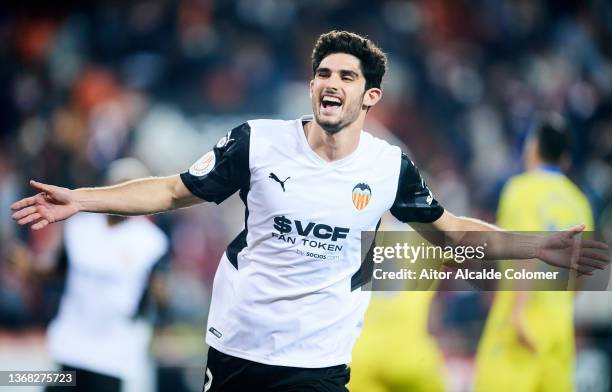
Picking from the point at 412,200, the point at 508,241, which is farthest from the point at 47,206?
the point at 508,241

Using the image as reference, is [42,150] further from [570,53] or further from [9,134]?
[570,53]

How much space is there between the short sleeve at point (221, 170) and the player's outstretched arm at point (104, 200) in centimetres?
5

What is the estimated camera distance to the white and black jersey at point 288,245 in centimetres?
395

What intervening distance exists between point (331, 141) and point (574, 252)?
48.1 inches

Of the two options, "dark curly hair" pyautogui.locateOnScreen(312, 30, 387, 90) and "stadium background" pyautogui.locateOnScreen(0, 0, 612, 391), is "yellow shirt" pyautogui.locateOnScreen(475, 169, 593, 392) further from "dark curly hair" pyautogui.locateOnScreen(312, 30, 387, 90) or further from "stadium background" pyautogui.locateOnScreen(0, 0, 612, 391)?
"stadium background" pyautogui.locateOnScreen(0, 0, 612, 391)

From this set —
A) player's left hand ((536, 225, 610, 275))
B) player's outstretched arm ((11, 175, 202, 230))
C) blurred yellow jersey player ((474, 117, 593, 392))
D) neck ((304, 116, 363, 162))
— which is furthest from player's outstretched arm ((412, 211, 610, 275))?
blurred yellow jersey player ((474, 117, 593, 392))

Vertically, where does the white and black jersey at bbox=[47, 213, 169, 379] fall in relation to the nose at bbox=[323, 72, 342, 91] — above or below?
below

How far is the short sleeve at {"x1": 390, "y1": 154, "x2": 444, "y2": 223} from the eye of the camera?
4.23 meters

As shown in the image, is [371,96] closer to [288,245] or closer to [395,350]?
[288,245]

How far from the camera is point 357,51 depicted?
411 centimetres

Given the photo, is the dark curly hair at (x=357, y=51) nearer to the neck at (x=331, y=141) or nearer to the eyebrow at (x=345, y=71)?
the eyebrow at (x=345, y=71)

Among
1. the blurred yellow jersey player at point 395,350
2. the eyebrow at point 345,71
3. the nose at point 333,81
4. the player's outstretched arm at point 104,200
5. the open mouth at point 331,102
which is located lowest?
the blurred yellow jersey player at point 395,350

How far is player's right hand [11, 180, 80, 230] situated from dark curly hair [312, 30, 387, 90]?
1.22 m

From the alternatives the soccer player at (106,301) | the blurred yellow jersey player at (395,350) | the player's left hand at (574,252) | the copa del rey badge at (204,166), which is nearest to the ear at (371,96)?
the copa del rey badge at (204,166)
